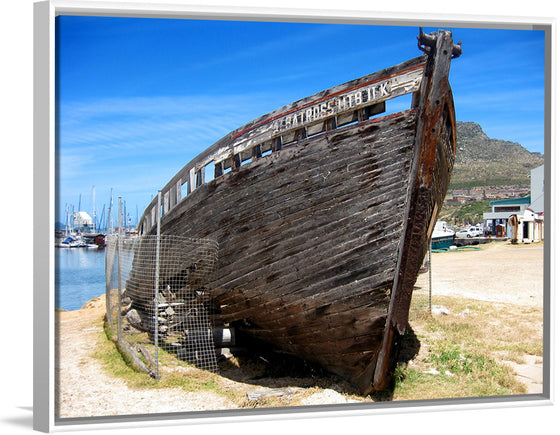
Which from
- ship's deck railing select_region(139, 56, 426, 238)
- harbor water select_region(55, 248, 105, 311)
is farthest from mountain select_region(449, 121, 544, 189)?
harbor water select_region(55, 248, 105, 311)

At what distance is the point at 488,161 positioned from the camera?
23.2 ft

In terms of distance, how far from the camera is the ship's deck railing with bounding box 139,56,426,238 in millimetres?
4195

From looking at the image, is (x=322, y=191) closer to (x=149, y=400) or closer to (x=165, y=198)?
(x=149, y=400)

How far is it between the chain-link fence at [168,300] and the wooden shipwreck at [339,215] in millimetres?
604

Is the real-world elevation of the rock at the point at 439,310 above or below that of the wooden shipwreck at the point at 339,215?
below

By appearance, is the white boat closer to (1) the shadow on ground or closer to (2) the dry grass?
(2) the dry grass

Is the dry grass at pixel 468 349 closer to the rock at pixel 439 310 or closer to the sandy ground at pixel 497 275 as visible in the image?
the rock at pixel 439 310

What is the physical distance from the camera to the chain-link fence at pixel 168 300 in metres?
5.64

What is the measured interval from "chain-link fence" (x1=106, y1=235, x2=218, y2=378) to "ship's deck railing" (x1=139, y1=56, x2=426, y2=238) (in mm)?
1056

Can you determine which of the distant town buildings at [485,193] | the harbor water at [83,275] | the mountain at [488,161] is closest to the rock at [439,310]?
the distant town buildings at [485,193]

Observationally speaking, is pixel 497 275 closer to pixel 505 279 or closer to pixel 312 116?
pixel 505 279

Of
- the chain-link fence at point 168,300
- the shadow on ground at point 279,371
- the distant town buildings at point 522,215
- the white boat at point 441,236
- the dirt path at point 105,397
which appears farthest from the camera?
Answer: the white boat at point 441,236

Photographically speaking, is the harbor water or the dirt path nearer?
the dirt path

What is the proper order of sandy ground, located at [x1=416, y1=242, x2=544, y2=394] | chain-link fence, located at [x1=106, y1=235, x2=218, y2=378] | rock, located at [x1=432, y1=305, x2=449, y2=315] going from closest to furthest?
sandy ground, located at [x1=416, y1=242, x2=544, y2=394] → chain-link fence, located at [x1=106, y1=235, x2=218, y2=378] → rock, located at [x1=432, y1=305, x2=449, y2=315]
